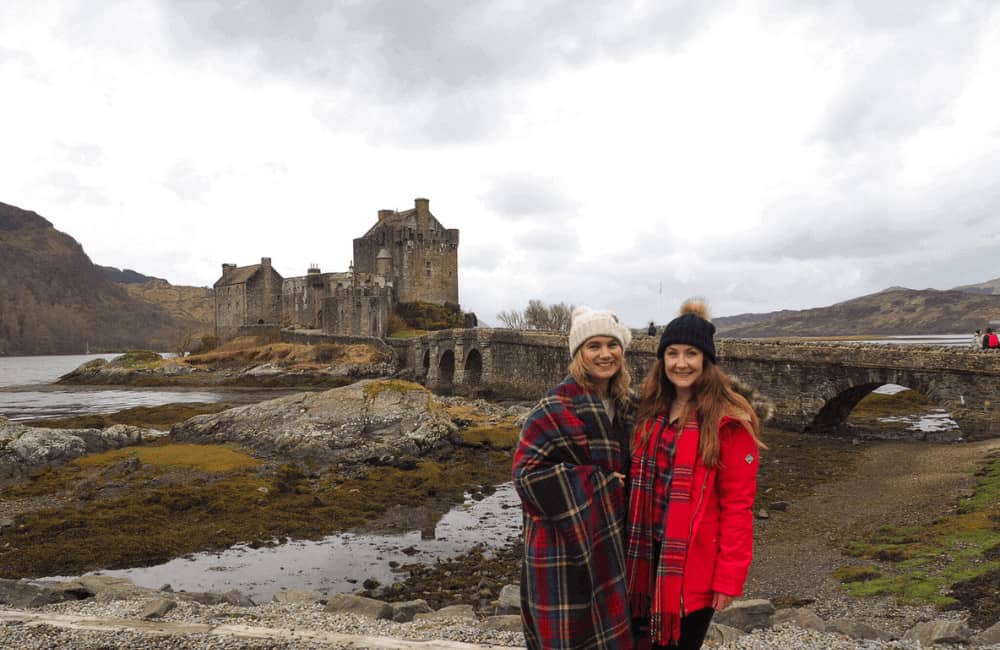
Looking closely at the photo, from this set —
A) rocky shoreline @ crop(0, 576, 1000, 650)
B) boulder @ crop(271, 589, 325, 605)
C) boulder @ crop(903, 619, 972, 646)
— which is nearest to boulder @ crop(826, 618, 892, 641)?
rocky shoreline @ crop(0, 576, 1000, 650)

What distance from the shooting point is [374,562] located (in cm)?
1173

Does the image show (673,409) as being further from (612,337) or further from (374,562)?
(374,562)

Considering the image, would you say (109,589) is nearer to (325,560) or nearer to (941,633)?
(325,560)

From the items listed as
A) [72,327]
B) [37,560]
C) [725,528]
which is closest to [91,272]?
[72,327]

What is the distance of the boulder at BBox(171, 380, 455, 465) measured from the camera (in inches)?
803

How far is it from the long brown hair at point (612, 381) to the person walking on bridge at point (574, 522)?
0.06 metres

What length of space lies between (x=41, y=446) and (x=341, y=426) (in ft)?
28.1

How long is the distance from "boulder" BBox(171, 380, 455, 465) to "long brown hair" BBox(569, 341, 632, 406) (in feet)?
54.6

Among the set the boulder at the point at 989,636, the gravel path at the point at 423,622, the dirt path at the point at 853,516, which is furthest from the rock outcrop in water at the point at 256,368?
the boulder at the point at 989,636

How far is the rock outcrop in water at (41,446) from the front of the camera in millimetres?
18562

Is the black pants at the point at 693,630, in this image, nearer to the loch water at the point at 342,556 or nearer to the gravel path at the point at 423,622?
the gravel path at the point at 423,622

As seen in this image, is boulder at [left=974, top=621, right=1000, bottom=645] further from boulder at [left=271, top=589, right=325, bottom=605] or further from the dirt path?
boulder at [left=271, top=589, right=325, bottom=605]

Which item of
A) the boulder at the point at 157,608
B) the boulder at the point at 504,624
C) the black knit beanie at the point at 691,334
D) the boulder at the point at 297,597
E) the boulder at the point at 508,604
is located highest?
the black knit beanie at the point at 691,334

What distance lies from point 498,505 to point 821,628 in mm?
9706
